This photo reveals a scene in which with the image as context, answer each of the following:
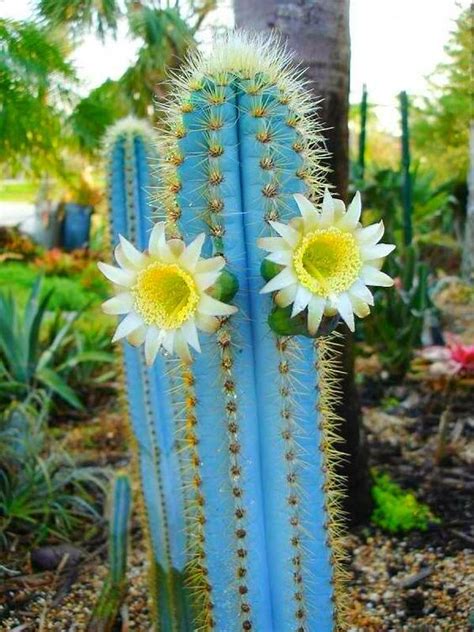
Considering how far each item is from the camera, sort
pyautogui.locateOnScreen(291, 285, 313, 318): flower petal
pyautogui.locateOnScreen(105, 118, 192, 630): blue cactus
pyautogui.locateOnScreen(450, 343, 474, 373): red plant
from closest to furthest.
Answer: pyautogui.locateOnScreen(291, 285, 313, 318): flower petal
pyautogui.locateOnScreen(105, 118, 192, 630): blue cactus
pyautogui.locateOnScreen(450, 343, 474, 373): red plant

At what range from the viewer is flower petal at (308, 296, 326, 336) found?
128 cm

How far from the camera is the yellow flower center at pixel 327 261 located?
128 centimetres

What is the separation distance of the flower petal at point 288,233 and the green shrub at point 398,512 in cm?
161

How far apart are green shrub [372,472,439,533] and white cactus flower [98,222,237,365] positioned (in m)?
1.58

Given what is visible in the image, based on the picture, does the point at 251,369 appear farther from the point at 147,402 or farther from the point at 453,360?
the point at 453,360

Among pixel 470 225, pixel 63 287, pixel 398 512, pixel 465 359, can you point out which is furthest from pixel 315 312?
pixel 63 287

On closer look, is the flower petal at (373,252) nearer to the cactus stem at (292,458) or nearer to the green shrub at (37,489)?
the cactus stem at (292,458)

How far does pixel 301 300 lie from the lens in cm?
126

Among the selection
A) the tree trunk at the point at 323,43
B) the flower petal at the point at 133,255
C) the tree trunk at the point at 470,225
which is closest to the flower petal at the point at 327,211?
the flower petal at the point at 133,255

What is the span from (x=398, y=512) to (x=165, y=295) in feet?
5.28

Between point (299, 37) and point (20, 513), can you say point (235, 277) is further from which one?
point (20, 513)

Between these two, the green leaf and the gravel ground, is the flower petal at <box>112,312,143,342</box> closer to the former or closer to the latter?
the gravel ground

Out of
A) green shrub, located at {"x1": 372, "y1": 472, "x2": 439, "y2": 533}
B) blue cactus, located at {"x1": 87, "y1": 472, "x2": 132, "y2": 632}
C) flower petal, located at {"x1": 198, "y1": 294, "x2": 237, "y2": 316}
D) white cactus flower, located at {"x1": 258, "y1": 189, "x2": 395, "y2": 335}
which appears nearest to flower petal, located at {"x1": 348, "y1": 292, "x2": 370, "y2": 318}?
white cactus flower, located at {"x1": 258, "y1": 189, "x2": 395, "y2": 335}

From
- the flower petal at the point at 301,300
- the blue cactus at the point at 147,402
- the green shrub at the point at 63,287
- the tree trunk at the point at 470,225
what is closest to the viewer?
the flower petal at the point at 301,300
